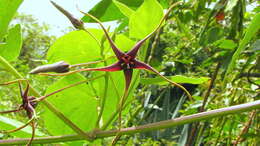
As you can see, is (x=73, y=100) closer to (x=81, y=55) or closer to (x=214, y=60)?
(x=81, y=55)

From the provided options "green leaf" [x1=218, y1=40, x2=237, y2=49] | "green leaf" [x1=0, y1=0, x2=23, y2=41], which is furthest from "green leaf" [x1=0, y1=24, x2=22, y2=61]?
"green leaf" [x1=218, y1=40, x2=237, y2=49]

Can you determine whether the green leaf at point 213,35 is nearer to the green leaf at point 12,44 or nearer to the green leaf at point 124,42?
the green leaf at point 124,42

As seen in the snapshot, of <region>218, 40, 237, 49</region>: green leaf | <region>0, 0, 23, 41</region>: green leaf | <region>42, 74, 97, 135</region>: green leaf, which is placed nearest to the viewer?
<region>0, 0, 23, 41</region>: green leaf

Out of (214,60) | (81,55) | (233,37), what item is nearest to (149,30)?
(81,55)

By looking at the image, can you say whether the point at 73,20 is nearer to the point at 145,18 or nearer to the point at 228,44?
the point at 145,18

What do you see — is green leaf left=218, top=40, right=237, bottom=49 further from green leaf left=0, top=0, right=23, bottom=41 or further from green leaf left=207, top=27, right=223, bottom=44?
green leaf left=0, top=0, right=23, bottom=41

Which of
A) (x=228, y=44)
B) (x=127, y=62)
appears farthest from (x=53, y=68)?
(x=228, y=44)

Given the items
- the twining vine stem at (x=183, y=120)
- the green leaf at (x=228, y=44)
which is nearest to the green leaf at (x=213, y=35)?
the green leaf at (x=228, y=44)
